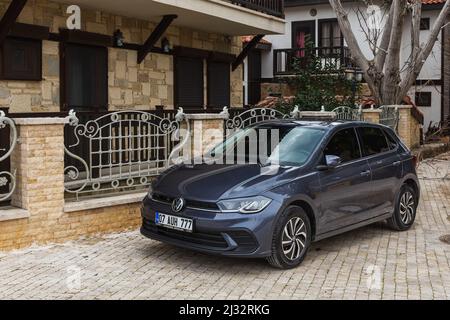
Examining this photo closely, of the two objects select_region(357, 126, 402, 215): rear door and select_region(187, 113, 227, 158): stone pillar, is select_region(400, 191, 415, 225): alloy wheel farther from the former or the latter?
select_region(187, 113, 227, 158): stone pillar

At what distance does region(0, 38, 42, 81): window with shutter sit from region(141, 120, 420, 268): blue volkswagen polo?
13.3 feet

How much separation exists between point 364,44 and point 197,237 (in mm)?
21171

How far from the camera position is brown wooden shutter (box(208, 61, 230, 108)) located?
50.6ft

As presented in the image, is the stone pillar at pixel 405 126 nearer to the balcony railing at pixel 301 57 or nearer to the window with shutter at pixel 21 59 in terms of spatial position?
the balcony railing at pixel 301 57

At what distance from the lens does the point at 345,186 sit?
7402 mm

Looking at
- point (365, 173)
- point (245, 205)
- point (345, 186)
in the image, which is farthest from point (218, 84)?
point (245, 205)

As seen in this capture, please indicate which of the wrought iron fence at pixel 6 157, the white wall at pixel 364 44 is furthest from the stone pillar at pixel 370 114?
the white wall at pixel 364 44

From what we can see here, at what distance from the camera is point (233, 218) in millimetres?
6215

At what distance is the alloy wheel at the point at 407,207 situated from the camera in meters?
8.70

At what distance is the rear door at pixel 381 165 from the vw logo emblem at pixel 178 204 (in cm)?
284

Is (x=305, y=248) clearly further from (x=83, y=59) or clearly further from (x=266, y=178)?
(x=83, y=59)

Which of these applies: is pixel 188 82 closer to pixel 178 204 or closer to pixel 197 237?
pixel 178 204

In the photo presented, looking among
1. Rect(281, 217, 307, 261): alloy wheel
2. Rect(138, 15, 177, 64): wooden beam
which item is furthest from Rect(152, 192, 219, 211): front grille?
Rect(138, 15, 177, 64): wooden beam

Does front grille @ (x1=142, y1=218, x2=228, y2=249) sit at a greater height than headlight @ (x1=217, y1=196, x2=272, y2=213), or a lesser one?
lesser
